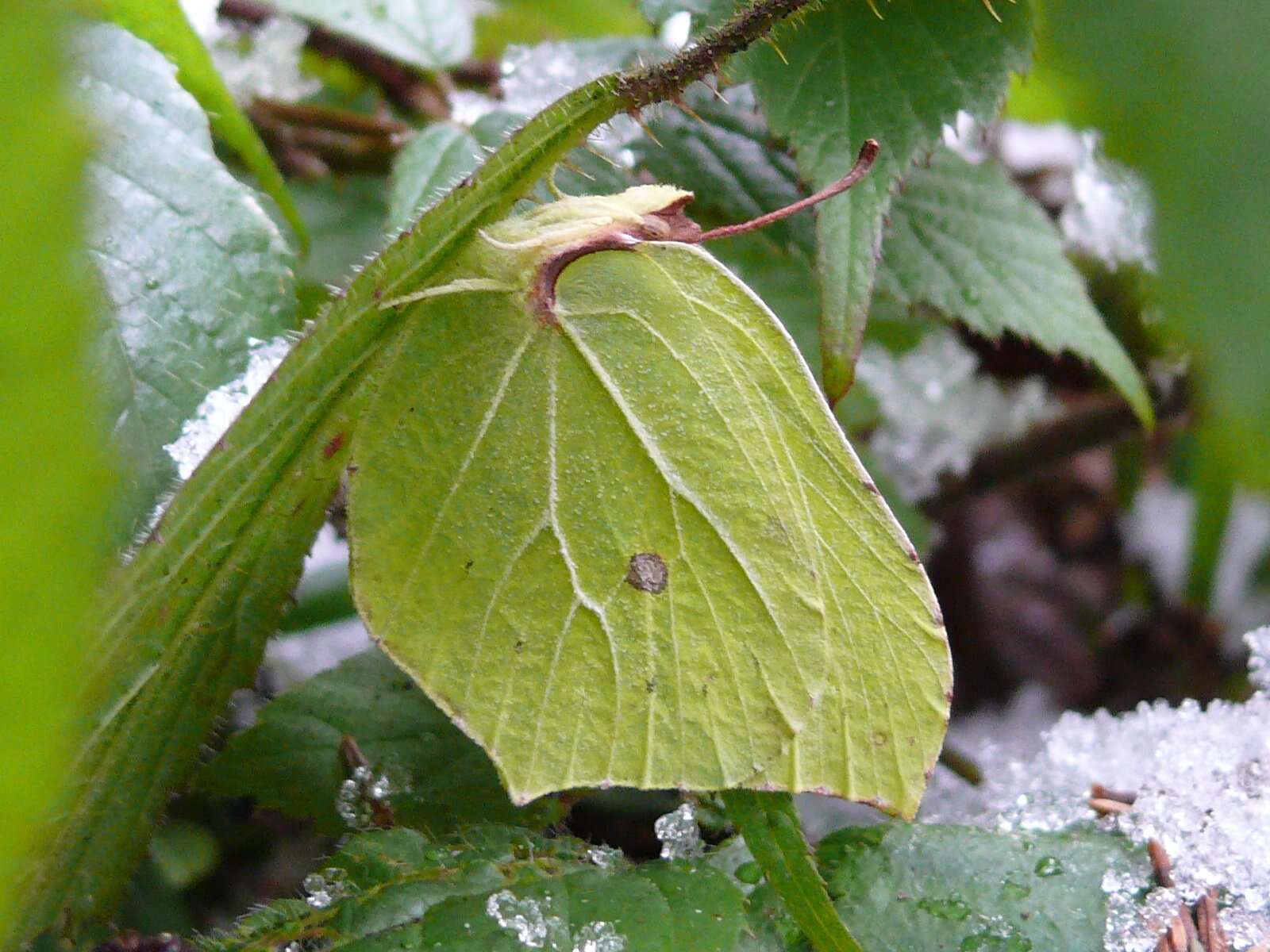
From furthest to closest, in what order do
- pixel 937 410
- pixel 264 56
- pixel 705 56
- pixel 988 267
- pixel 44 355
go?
pixel 937 410 < pixel 264 56 < pixel 988 267 < pixel 705 56 < pixel 44 355

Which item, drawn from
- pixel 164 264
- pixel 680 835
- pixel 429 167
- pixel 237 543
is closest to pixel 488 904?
pixel 680 835

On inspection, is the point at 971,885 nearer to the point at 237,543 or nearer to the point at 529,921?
the point at 529,921

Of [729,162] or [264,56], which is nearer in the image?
[729,162]

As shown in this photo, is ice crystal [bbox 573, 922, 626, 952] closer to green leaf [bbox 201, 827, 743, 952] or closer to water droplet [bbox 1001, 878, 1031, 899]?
green leaf [bbox 201, 827, 743, 952]

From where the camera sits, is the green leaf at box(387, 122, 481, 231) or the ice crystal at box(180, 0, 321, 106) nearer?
the green leaf at box(387, 122, 481, 231)

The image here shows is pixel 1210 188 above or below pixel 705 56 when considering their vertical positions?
below

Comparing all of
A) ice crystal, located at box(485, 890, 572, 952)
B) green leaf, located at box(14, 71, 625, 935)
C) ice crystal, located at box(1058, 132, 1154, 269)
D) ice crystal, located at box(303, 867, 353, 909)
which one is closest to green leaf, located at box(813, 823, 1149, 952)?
ice crystal, located at box(485, 890, 572, 952)

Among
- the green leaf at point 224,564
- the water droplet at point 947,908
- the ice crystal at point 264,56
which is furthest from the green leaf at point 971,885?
the ice crystal at point 264,56

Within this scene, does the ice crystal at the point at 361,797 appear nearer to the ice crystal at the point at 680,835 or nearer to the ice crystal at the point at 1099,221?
the ice crystal at the point at 680,835
